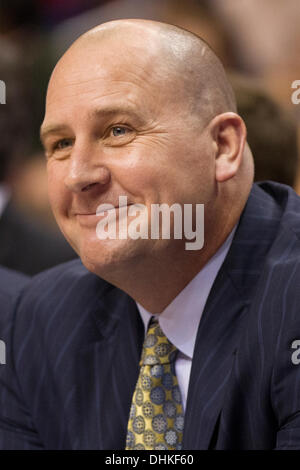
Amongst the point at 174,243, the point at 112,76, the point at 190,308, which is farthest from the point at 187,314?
the point at 112,76

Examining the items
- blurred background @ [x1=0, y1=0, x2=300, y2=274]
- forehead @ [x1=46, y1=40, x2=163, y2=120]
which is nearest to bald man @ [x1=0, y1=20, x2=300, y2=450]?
forehead @ [x1=46, y1=40, x2=163, y2=120]

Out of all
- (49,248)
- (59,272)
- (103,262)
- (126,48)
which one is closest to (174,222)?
(103,262)

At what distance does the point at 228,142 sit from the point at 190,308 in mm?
275

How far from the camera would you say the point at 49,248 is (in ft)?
5.66

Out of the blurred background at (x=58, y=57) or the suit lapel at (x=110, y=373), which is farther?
the blurred background at (x=58, y=57)

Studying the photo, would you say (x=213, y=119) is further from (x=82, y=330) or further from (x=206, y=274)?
(x=82, y=330)

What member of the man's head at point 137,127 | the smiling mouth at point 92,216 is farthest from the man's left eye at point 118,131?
the smiling mouth at point 92,216

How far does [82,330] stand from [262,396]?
39 centimetres

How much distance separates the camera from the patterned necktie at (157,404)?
1.07 metres

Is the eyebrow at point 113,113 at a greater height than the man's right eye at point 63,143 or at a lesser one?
greater

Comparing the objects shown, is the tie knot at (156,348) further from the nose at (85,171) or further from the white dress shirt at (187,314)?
the nose at (85,171)

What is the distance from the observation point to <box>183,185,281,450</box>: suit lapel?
1.00 m

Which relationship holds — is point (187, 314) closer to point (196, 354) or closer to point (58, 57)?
point (196, 354)
